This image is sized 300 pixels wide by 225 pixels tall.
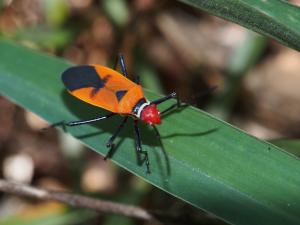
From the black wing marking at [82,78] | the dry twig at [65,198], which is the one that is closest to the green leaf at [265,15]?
the black wing marking at [82,78]

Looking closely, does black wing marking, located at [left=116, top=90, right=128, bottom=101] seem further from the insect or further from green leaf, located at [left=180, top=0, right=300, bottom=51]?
green leaf, located at [left=180, top=0, right=300, bottom=51]

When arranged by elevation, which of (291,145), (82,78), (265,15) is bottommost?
(291,145)

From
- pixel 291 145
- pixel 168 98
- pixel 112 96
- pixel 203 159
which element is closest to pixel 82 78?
pixel 112 96

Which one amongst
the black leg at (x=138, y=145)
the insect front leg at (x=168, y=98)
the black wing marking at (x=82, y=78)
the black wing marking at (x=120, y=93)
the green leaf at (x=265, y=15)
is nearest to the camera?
the green leaf at (x=265, y=15)

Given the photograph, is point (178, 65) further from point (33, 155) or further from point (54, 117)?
point (54, 117)

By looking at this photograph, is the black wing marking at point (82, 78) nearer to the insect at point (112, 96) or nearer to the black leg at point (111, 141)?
the insect at point (112, 96)

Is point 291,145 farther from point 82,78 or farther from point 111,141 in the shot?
point 82,78

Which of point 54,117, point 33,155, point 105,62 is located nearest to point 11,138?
point 33,155
